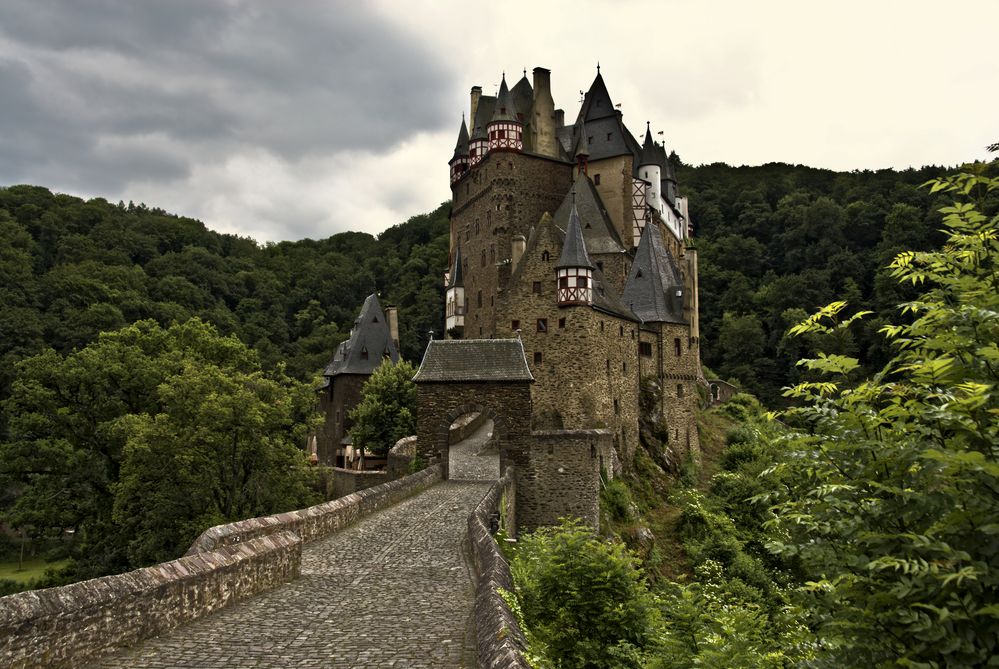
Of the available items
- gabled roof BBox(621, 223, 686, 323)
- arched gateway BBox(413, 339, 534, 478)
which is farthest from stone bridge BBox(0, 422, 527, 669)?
gabled roof BBox(621, 223, 686, 323)

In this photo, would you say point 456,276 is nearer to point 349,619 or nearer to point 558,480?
point 558,480

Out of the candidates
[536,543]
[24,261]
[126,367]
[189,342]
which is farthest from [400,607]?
[24,261]

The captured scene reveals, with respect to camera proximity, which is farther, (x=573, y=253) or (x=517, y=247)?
(x=517, y=247)

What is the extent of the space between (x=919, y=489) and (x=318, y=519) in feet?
38.7

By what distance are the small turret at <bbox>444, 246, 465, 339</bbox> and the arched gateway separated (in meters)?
24.3

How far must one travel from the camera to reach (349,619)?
361 inches

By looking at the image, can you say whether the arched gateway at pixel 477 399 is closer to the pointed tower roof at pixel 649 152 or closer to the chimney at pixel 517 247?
the chimney at pixel 517 247

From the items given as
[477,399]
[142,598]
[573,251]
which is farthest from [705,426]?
[142,598]

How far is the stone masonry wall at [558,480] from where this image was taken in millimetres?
25625

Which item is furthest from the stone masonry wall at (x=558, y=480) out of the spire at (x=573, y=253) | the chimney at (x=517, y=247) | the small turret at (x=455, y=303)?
the small turret at (x=455, y=303)

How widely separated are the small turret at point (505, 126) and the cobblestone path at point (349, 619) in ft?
119

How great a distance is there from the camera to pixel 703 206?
356ft

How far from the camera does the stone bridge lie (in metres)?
6.87

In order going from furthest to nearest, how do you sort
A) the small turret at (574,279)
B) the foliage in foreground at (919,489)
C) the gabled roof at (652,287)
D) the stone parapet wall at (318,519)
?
the gabled roof at (652,287) < the small turret at (574,279) < the stone parapet wall at (318,519) < the foliage in foreground at (919,489)
